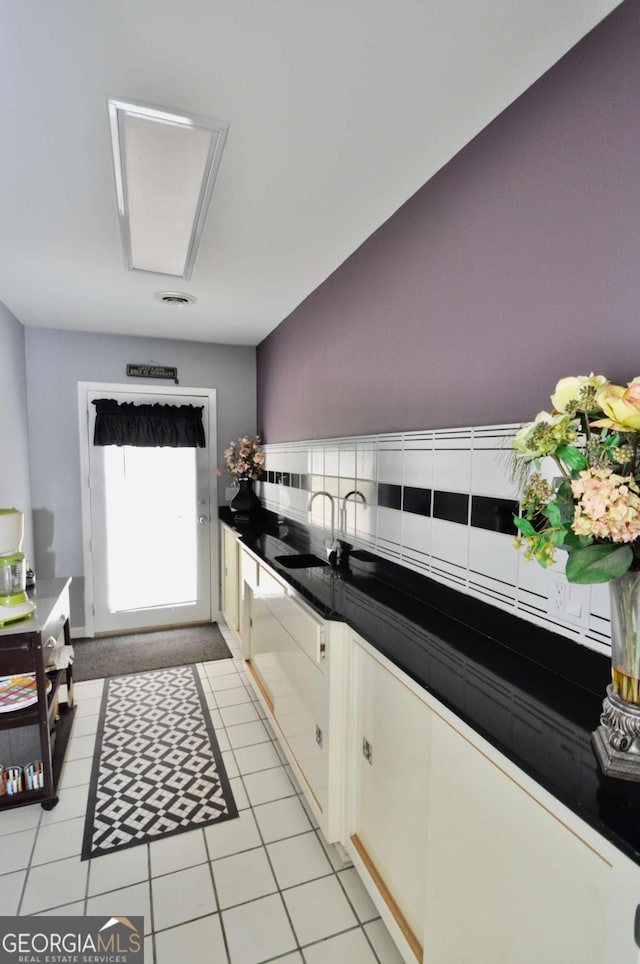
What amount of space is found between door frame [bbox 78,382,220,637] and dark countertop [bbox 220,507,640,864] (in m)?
2.23

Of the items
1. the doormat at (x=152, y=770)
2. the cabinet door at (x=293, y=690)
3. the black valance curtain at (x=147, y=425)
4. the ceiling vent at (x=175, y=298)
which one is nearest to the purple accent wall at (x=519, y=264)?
the cabinet door at (x=293, y=690)

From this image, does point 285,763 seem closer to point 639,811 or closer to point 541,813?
point 541,813

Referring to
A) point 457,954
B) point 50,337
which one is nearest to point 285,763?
point 457,954

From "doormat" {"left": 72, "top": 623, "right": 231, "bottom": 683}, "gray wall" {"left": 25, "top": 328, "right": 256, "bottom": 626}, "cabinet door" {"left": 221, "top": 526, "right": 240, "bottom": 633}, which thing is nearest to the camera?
"doormat" {"left": 72, "top": 623, "right": 231, "bottom": 683}

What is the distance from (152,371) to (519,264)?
10.3ft

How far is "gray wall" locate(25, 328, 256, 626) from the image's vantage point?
11.4ft

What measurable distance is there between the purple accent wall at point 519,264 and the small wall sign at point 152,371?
83.5 inches

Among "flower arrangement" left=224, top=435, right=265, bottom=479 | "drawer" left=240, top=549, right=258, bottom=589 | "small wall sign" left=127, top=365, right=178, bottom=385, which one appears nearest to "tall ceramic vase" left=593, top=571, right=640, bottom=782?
"drawer" left=240, top=549, right=258, bottom=589

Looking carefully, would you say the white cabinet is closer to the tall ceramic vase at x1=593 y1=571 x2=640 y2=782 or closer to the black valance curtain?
the tall ceramic vase at x1=593 y1=571 x2=640 y2=782

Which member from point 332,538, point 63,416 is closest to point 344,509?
point 332,538

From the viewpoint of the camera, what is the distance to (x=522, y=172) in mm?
1282

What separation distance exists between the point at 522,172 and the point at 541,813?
1546mm

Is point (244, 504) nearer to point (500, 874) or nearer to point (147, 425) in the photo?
point (147, 425)

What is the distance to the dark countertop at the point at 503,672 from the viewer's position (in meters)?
0.76
